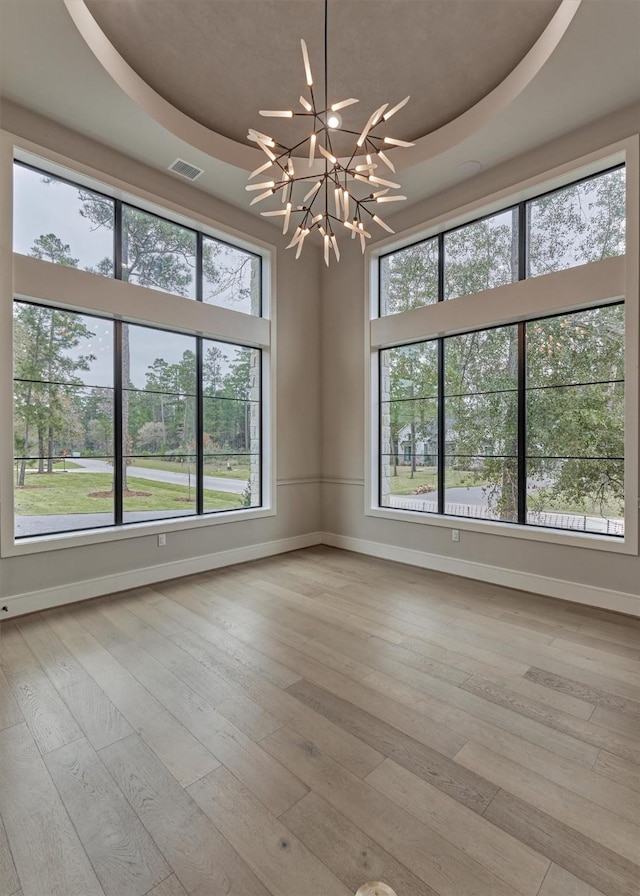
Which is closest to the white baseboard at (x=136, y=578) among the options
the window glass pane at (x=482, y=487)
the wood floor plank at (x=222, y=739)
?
the wood floor plank at (x=222, y=739)

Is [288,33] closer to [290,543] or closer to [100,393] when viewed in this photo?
[100,393]

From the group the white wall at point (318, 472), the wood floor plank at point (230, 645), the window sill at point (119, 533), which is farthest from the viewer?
the white wall at point (318, 472)

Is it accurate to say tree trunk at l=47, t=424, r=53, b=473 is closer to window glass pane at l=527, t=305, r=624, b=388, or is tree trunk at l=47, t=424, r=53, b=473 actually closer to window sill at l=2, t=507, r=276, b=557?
window sill at l=2, t=507, r=276, b=557

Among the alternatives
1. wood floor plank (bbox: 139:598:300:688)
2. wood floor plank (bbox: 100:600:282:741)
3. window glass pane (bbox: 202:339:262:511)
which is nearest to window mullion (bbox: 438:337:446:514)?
window glass pane (bbox: 202:339:262:511)

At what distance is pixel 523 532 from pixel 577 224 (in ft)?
9.38

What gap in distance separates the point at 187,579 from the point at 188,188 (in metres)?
4.09

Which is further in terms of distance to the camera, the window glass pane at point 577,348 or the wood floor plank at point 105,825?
the window glass pane at point 577,348

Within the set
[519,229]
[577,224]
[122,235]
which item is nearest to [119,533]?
[122,235]

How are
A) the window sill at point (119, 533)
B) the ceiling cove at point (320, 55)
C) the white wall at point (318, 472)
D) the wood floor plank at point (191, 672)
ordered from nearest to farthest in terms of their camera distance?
the wood floor plank at point (191, 672) < the ceiling cove at point (320, 55) < the window sill at point (119, 533) < the white wall at point (318, 472)

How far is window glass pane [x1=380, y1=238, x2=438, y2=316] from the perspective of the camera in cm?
476

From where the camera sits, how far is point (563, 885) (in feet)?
4.33

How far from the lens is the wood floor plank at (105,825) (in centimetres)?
134

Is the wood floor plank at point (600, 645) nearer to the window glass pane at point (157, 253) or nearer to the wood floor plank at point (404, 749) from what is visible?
the wood floor plank at point (404, 749)

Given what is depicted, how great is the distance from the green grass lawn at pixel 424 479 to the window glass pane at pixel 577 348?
1.11 meters
